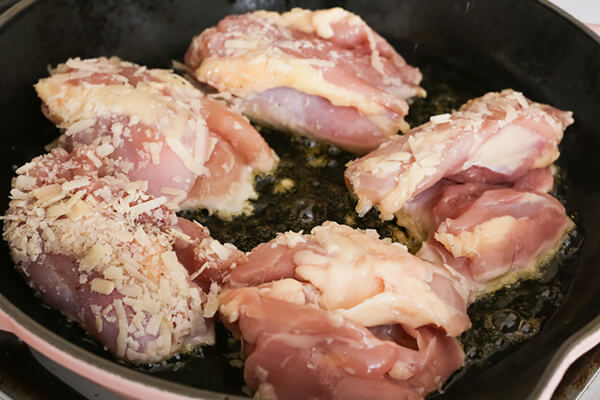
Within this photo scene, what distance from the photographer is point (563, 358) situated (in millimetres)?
1170

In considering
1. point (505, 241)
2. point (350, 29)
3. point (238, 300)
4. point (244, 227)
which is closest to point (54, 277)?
point (238, 300)

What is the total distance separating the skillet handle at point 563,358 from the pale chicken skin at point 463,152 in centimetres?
57

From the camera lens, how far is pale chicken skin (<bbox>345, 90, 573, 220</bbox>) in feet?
5.31

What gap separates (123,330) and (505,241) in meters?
0.99

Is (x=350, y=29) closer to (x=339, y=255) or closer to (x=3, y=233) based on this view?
(x=339, y=255)

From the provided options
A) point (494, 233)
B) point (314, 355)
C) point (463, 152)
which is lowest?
point (314, 355)

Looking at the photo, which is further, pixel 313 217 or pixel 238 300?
pixel 313 217

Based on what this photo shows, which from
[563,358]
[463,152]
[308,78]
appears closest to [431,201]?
[463,152]

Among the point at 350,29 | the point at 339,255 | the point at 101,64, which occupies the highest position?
the point at 350,29

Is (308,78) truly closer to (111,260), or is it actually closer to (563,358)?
(111,260)

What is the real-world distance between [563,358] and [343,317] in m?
0.45

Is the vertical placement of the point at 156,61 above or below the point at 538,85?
below

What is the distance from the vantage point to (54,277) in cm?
138

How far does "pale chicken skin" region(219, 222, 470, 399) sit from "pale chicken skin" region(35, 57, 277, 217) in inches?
14.6
